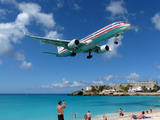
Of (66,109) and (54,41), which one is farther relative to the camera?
(66,109)

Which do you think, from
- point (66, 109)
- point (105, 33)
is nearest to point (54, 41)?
point (105, 33)

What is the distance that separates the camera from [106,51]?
3478 centimetres

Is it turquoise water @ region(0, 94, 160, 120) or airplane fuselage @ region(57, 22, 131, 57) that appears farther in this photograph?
turquoise water @ region(0, 94, 160, 120)

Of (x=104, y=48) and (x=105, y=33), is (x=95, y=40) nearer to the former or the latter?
(x=105, y=33)

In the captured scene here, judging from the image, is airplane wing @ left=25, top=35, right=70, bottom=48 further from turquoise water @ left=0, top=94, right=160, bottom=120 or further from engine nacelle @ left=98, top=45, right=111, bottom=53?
turquoise water @ left=0, top=94, right=160, bottom=120

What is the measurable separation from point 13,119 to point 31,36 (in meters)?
22.7

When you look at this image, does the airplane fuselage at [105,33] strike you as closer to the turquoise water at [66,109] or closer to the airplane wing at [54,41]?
the airplane wing at [54,41]

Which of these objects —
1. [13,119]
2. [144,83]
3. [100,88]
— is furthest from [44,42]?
[144,83]

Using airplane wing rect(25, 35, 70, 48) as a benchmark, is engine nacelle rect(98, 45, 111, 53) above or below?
below

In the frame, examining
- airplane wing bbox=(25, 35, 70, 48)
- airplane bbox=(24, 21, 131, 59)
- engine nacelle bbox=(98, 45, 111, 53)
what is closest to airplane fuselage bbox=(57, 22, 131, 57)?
airplane bbox=(24, 21, 131, 59)

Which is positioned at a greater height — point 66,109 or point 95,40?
point 95,40

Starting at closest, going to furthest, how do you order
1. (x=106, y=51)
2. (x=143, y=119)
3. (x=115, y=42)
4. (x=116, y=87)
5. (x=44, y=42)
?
(x=143, y=119)
(x=115, y=42)
(x=44, y=42)
(x=106, y=51)
(x=116, y=87)

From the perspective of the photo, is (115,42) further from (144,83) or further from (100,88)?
(144,83)

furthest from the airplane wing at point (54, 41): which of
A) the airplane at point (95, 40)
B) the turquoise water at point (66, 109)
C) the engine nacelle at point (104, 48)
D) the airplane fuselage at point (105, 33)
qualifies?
the turquoise water at point (66, 109)
